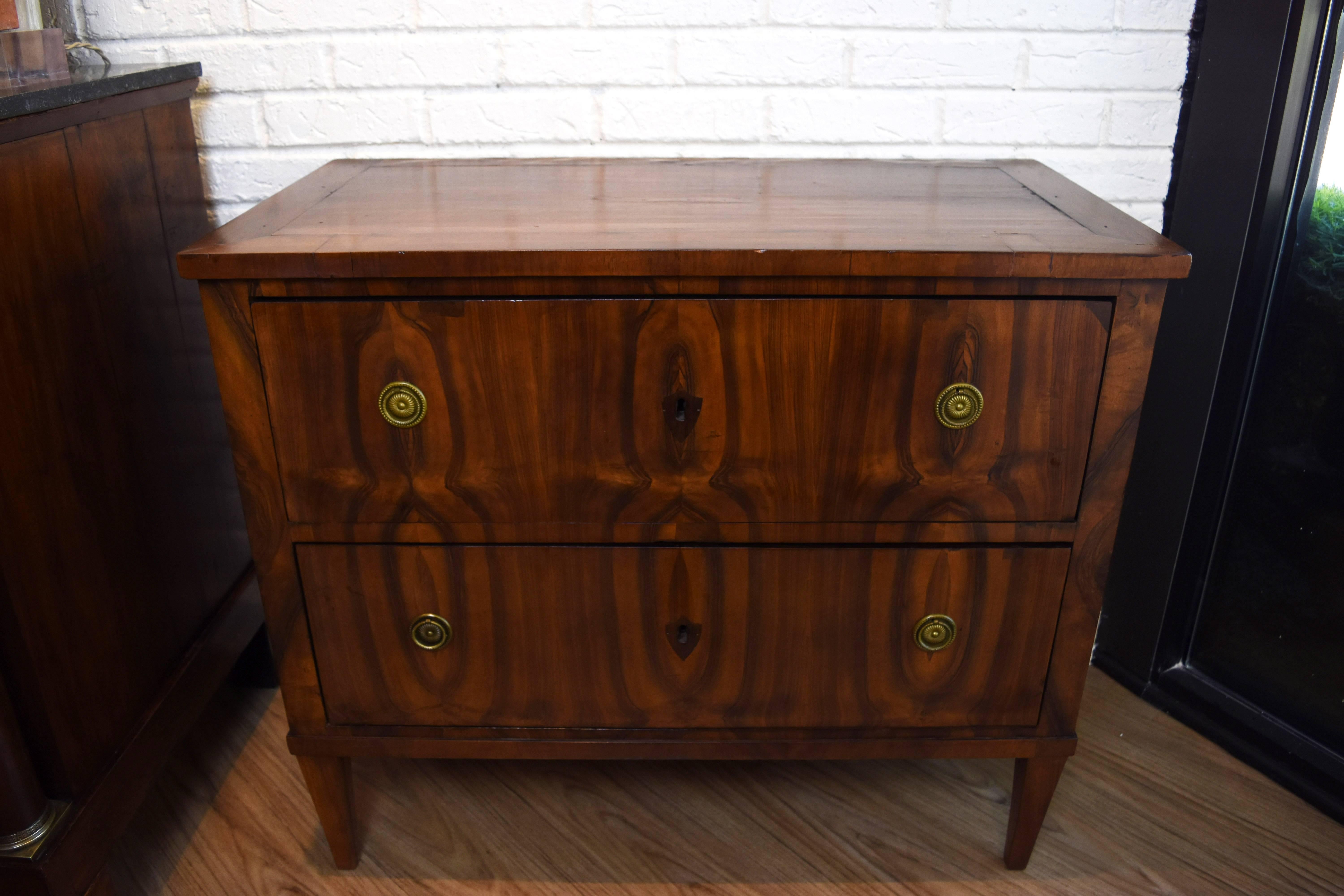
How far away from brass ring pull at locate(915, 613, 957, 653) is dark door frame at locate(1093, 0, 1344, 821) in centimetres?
55

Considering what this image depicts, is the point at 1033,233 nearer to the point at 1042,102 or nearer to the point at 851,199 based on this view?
the point at 851,199

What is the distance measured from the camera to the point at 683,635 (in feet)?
3.34

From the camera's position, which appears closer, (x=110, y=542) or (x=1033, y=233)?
(x=1033, y=233)

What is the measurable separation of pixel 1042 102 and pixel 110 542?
119 cm

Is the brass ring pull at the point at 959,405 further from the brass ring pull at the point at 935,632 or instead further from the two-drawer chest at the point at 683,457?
the brass ring pull at the point at 935,632

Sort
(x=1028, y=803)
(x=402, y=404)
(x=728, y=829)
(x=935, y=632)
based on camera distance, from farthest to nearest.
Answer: (x=728, y=829) → (x=1028, y=803) → (x=935, y=632) → (x=402, y=404)

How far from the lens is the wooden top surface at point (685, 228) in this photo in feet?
2.77

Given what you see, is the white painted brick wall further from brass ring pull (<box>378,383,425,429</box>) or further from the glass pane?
brass ring pull (<box>378,383,425,429</box>)

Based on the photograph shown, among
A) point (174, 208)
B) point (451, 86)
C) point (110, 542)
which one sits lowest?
point (110, 542)

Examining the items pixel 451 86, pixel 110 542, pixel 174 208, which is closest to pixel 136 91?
pixel 174 208

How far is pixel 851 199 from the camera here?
41.4 inches

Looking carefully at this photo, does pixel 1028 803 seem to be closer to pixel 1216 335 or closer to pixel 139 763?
pixel 1216 335

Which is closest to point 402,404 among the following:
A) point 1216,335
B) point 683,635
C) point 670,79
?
point 683,635

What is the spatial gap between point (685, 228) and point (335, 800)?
73 centimetres
